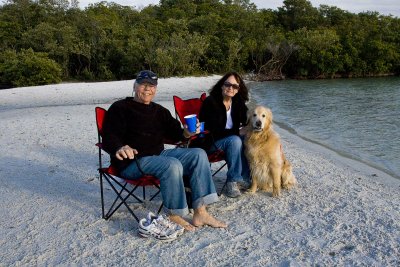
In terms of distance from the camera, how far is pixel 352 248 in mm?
2771

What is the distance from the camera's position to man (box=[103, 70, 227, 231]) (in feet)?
9.78

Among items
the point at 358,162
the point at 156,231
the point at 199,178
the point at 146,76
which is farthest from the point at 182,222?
the point at 358,162

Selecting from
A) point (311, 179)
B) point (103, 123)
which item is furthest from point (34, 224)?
point (311, 179)

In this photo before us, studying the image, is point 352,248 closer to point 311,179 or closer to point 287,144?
point 311,179

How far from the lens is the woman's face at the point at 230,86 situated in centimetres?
390

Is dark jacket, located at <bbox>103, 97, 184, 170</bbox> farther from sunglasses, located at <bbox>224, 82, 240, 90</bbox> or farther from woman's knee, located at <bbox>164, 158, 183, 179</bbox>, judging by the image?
sunglasses, located at <bbox>224, 82, 240, 90</bbox>

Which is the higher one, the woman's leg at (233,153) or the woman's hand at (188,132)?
the woman's hand at (188,132)

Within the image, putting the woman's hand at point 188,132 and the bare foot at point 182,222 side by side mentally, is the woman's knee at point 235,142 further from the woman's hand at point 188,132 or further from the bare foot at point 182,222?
the bare foot at point 182,222

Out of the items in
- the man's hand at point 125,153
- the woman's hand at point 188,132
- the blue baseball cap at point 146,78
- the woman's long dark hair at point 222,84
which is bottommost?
the man's hand at point 125,153

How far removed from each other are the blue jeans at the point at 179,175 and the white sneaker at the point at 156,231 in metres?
0.15

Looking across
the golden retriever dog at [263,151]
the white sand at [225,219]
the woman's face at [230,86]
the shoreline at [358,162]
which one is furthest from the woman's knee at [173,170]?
the shoreline at [358,162]

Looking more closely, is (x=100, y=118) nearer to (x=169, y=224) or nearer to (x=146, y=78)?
(x=146, y=78)

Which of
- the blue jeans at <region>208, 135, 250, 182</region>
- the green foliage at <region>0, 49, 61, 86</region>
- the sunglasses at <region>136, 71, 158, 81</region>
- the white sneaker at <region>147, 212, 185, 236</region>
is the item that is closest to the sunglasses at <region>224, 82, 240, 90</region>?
the blue jeans at <region>208, 135, 250, 182</region>

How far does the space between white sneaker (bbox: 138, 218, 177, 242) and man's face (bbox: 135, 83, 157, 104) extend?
1033 millimetres
